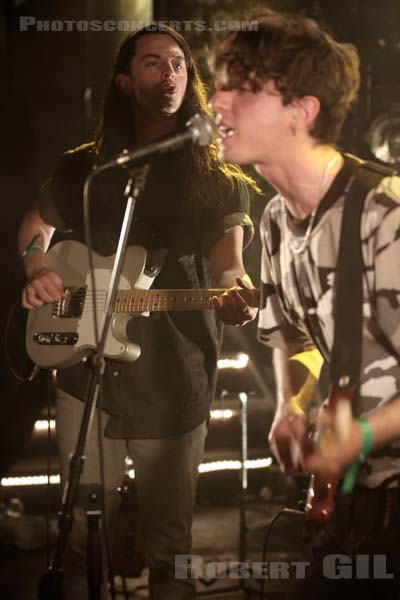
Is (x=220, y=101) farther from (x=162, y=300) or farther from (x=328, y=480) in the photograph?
(x=328, y=480)

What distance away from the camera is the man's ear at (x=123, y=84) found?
2824mm

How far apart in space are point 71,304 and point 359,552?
4.70ft

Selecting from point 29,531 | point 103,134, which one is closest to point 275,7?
point 103,134

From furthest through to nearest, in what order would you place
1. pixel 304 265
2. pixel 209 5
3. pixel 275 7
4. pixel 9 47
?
pixel 209 5
pixel 9 47
pixel 275 7
pixel 304 265

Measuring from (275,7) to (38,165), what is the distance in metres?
1.38

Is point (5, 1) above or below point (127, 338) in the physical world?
above

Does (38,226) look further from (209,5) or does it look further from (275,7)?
(209,5)

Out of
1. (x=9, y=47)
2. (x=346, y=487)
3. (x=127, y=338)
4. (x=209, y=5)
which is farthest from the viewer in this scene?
(x=209, y=5)

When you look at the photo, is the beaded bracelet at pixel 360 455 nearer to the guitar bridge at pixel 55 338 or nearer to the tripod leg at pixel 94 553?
the tripod leg at pixel 94 553

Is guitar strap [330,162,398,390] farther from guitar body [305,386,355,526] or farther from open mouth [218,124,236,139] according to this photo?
open mouth [218,124,236,139]

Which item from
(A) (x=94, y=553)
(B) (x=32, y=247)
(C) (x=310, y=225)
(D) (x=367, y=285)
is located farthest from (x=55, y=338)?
(D) (x=367, y=285)

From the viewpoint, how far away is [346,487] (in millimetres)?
1803

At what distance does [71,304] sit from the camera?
2.72m

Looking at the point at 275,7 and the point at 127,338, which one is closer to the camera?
the point at 127,338
